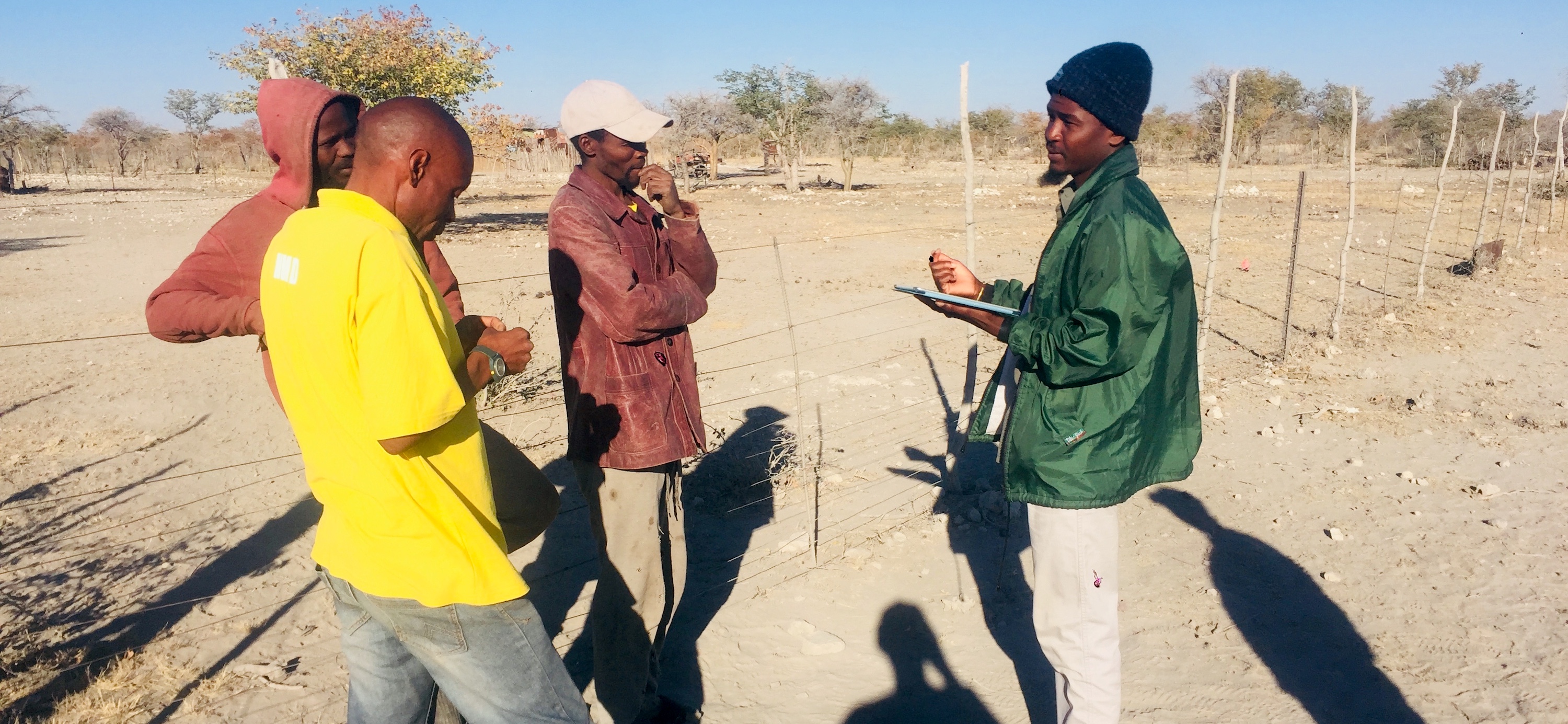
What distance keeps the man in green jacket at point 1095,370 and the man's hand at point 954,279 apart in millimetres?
127

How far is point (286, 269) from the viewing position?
1498mm

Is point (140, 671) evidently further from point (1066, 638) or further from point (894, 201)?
point (894, 201)

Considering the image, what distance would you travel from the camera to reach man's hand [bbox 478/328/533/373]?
1.79 m

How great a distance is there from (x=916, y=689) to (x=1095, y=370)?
1.59 meters

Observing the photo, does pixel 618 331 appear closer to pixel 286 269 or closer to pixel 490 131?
pixel 286 269

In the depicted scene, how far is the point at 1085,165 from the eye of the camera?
7.51ft

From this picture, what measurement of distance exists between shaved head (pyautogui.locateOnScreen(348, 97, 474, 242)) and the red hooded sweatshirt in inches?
21.4

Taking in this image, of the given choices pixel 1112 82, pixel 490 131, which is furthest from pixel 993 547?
pixel 490 131

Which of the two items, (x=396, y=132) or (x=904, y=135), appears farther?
(x=904, y=135)

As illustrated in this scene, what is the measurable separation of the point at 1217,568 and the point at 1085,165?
7.86 feet

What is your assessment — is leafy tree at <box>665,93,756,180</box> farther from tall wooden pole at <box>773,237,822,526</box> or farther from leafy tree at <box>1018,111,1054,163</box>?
tall wooden pole at <box>773,237,822,526</box>

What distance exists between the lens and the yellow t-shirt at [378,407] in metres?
1.45

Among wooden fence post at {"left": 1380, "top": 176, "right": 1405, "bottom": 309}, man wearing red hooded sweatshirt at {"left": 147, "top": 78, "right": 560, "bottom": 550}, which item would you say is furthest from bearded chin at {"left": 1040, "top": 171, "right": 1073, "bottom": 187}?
wooden fence post at {"left": 1380, "top": 176, "right": 1405, "bottom": 309}

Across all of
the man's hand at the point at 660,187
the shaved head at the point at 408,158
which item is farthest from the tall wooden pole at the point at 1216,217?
the shaved head at the point at 408,158
